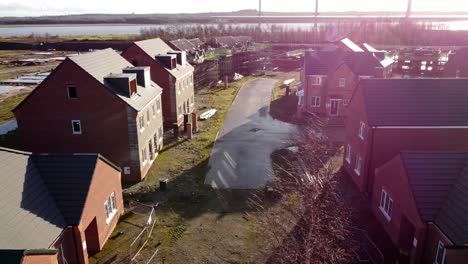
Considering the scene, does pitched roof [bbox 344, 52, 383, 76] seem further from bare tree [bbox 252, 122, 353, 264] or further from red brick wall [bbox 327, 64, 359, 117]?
bare tree [bbox 252, 122, 353, 264]

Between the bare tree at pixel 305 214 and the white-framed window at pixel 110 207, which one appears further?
the white-framed window at pixel 110 207

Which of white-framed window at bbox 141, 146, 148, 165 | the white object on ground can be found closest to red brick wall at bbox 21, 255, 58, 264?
white-framed window at bbox 141, 146, 148, 165

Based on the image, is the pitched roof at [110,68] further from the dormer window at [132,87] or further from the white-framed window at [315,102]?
the white-framed window at [315,102]

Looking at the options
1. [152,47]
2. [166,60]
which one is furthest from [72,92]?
[152,47]

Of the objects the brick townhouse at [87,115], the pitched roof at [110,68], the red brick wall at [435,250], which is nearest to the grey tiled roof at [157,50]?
the pitched roof at [110,68]

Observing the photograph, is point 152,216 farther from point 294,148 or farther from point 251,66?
point 251,66

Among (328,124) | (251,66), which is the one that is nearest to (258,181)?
(328,124)
